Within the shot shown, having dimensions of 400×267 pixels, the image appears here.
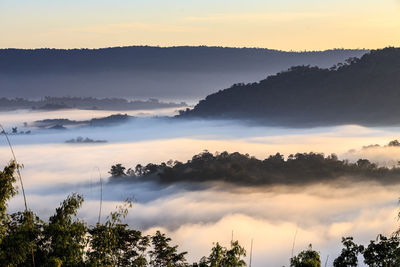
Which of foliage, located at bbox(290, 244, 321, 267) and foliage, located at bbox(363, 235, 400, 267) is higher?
foliage, located at bbox(363, 235, 400, 267)

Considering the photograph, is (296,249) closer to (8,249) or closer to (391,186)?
(391,186)

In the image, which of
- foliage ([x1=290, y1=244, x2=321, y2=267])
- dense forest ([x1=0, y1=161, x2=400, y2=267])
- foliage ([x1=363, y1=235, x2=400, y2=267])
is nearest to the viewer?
dense forest ([x1=0, y1=161, x2=400, y2=267])

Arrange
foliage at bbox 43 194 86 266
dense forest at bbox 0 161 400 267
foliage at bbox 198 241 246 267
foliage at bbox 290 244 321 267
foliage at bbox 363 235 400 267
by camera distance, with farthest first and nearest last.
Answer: foliage at bbox 363 235 400 267 < foliage at bbox 198 241 246 267 < foliage at bbox 290 244 321 267 < foliage at bbox 43 194 86 266 < dense forest at bbox 0 161 400 267

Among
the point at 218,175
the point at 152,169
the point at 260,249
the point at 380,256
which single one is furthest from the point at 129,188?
the point at 380,256

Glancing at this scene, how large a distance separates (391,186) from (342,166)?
51.1 feet

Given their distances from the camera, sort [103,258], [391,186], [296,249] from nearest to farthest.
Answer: [103,258] → [296,249] → [391,186]

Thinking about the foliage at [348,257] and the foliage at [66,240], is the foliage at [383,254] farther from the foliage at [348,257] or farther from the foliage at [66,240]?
the foliage at [66,240]

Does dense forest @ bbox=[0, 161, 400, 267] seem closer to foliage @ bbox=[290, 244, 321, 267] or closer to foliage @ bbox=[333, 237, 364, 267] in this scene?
foliage @ bbox=[290, 244, 321, 267]

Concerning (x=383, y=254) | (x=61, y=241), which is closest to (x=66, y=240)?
(x=61, y=241)

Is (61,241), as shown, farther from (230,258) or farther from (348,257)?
(348,257)

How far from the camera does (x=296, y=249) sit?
175m

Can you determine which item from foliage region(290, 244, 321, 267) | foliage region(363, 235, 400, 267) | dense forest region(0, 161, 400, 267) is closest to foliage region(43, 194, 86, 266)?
dense forest region(0, 161, 400, 267)

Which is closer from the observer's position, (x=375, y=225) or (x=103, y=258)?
(x=103, y=258)

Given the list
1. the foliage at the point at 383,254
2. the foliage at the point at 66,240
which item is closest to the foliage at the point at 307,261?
the foliage at the point at 383,254
